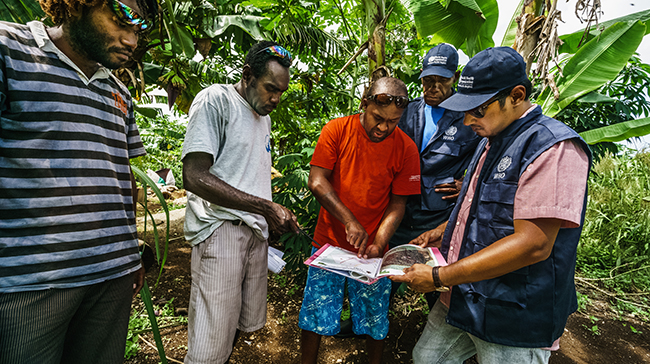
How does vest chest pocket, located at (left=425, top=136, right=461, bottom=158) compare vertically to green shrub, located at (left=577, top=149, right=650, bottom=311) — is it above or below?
above

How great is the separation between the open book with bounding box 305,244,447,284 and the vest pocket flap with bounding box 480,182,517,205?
377 mm

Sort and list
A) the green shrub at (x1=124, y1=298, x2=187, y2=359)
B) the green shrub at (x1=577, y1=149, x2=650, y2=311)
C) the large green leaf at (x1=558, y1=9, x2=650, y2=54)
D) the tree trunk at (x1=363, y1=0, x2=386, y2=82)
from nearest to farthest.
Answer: the green shrub at (x1=124, y1=298, x2=187, y2=359) < the tree trunk at (x1=363, y1=0, x2=386, y2=82) < the large green leaf at (x1=558, y1=9, x2=650, y2=54) < the green shrub at (x1=577, y1=149, x2=650, y2=311)

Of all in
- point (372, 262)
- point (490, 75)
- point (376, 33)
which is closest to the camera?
point (490, 75)

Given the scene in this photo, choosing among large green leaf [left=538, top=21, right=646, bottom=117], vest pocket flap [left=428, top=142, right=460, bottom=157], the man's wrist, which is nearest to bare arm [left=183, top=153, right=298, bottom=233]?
the man's wrist

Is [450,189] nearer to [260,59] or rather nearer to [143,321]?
[260,59]

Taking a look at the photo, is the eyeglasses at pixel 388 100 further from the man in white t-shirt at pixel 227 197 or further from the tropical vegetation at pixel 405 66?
the tropical vegetation at pixel 405 66

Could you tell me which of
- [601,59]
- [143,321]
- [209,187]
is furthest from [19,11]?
[601,59]

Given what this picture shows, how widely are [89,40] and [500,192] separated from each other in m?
1.58

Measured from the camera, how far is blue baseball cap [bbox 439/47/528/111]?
1095mm

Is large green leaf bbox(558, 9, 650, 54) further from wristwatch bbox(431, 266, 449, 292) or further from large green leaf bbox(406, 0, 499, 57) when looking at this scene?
wristwatch bbox(431, 266, 449, 292)

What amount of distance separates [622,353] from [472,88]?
3340 millimetres

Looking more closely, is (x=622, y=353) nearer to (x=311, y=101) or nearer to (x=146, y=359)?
(x=146, y=359)

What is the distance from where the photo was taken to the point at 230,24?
375 cm

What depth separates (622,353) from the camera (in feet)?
9.14
